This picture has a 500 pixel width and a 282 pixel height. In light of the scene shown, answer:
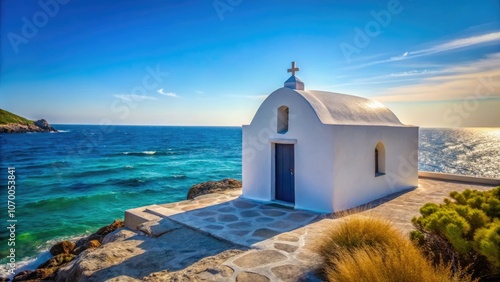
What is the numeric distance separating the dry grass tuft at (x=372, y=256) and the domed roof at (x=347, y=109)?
391cm

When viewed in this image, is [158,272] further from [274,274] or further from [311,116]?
[311,116]

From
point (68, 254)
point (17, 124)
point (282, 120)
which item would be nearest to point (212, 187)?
point (282, 120)

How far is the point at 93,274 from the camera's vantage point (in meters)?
5.27

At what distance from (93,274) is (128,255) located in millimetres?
757

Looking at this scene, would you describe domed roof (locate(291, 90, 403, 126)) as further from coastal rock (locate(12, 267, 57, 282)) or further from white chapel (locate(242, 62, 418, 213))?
coastal rock (locate(12, 267, 57, 282))

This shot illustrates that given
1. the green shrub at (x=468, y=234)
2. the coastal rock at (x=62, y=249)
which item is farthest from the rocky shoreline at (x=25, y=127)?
the green shrub at (x=468, y=234)

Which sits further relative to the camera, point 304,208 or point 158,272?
point 304,208

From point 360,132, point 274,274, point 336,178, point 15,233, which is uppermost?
point 360,132

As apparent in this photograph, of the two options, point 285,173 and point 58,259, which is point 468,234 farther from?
point 58,259

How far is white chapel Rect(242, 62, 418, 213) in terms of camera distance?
26.3 feet

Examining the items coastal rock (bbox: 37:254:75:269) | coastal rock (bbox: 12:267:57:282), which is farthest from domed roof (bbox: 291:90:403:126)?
coastal rock (bbox: 37:254:75:269)

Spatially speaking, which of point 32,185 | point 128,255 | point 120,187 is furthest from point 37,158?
point 128,255

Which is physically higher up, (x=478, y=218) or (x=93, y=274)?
(x=478, y=218)

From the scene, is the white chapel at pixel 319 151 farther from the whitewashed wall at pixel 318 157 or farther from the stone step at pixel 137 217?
the stone step at pixel 137 217
